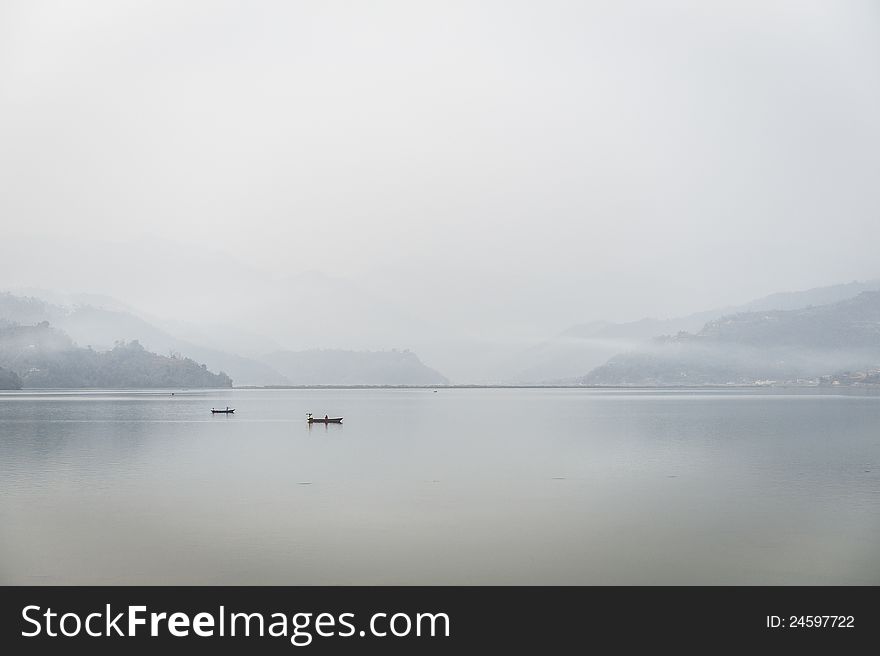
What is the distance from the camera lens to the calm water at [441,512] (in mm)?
16859

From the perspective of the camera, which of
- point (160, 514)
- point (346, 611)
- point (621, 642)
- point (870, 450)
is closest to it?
point (621, 642)

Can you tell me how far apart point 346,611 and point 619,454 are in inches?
1155

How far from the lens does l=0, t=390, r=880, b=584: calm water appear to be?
16859 mm

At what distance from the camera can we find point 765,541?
1950 cm

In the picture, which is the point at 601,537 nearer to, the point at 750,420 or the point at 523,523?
the point at 523,523

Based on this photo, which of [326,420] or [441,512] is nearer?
[441,512]

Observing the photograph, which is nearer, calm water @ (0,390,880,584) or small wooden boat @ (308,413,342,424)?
calm water @ (0,390,880,584)

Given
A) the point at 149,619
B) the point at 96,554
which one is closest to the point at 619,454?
the point at 96,554

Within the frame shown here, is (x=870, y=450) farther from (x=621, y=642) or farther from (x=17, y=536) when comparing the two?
(x=17, y=536)

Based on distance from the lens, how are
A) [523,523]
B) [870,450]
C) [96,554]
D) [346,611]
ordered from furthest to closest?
[870,450] < [523,523] < [96,554] < [346,611]

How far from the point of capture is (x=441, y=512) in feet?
77.6

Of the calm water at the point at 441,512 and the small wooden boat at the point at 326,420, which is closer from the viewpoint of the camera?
the calm water at the point at 441,512

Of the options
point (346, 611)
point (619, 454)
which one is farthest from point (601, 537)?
point (619, 454)

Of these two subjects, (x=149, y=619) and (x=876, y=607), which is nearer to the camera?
(x=149, y=619)
